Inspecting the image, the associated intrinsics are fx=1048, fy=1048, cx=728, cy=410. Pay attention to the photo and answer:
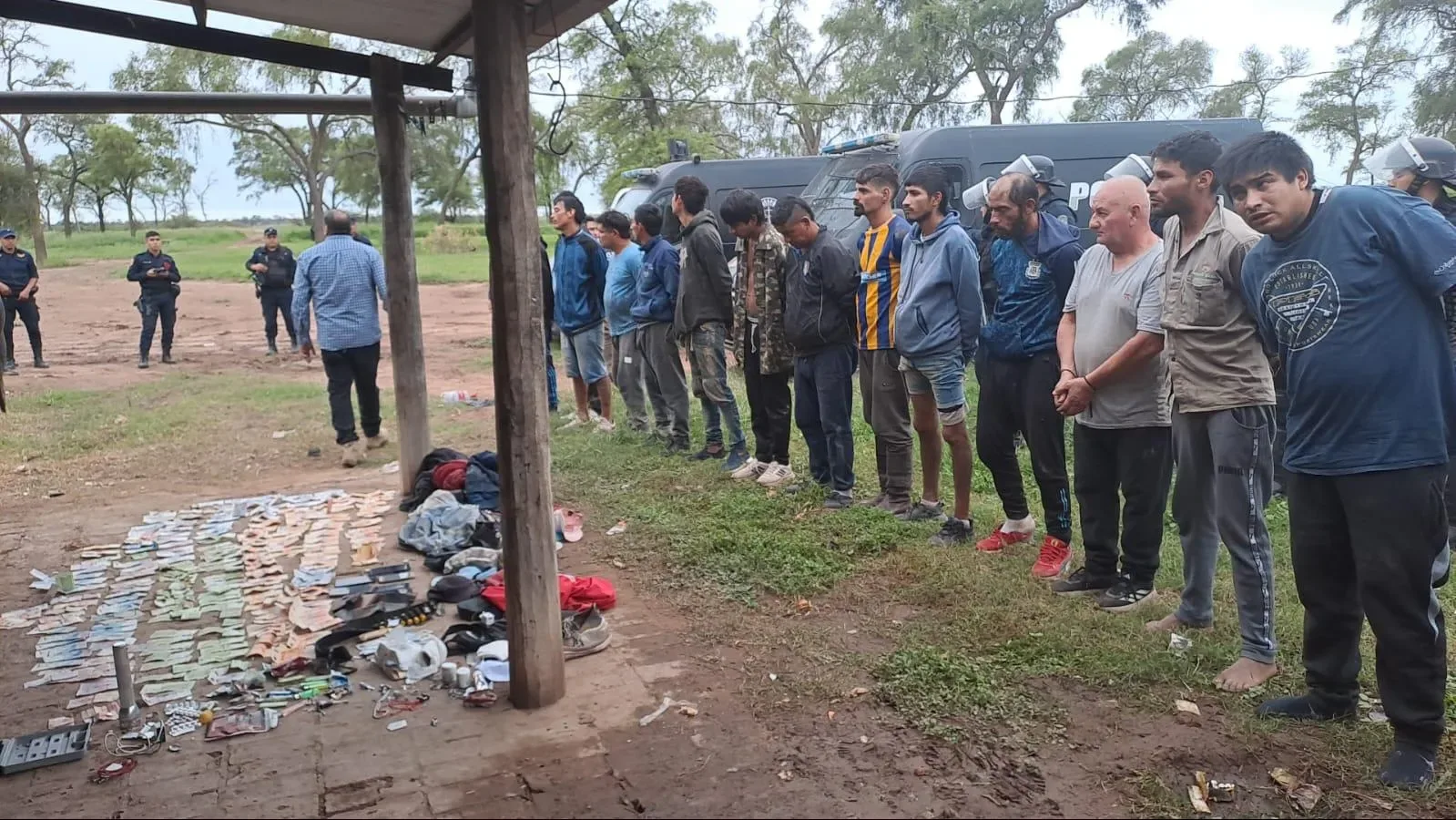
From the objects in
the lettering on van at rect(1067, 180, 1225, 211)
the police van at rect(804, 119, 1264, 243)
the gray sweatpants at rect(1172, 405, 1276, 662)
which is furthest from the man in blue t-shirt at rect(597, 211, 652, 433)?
the lettering on van at rect(1067, 180, 1225, 211)

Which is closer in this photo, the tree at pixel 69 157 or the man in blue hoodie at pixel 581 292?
the man in blue hoodie at pixel 581 292

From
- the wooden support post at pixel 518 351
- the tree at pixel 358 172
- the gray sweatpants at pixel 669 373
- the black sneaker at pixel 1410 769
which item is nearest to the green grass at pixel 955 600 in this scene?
the black sneaker at pixel 1410 769

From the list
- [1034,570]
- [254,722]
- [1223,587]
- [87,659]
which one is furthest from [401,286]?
[1223,587]

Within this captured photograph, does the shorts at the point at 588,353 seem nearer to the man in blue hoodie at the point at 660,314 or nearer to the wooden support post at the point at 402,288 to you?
the man in blue hoodie at the point at 660,314

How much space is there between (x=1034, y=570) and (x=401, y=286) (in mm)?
4522

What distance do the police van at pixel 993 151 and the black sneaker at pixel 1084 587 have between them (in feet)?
21.1

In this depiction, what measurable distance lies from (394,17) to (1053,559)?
169 inches

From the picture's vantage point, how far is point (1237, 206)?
3.42 meters

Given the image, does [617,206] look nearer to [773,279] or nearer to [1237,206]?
[773,279]

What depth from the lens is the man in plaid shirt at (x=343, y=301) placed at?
319 inches

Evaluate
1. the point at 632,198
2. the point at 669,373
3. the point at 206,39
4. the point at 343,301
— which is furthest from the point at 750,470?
the point at 632,198

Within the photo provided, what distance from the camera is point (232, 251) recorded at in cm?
A: 4266

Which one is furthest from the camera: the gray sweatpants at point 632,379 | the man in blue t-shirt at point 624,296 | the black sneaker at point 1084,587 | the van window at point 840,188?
the van window at point 840,188

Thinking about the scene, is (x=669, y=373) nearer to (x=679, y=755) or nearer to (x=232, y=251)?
(x=679, y=755)
